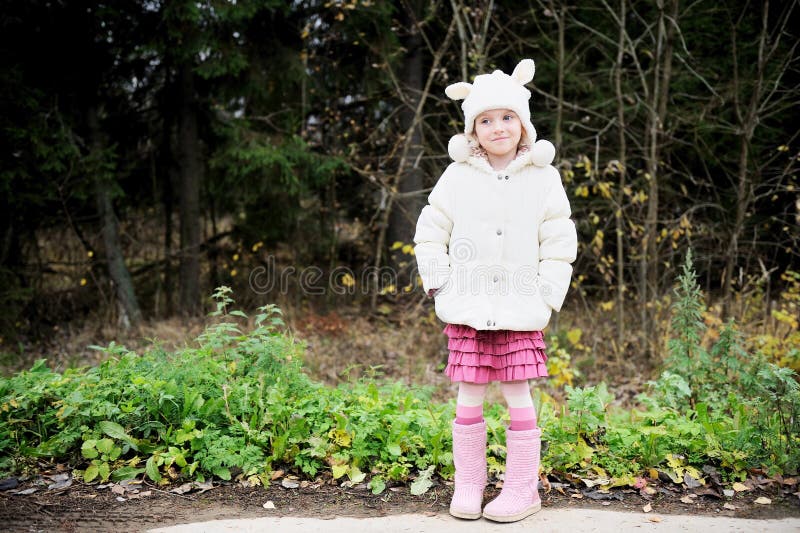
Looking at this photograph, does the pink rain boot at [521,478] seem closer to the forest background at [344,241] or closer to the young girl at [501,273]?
the young girl at [501,273]

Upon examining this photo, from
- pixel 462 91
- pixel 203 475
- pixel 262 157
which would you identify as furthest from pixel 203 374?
pixel 262 157

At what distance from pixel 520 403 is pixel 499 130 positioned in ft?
4.59

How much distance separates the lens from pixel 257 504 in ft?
11.7

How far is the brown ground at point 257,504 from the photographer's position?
3.38 m

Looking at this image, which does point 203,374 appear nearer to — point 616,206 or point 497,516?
point 497,516

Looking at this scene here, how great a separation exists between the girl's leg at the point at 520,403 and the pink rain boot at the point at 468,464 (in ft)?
0.62

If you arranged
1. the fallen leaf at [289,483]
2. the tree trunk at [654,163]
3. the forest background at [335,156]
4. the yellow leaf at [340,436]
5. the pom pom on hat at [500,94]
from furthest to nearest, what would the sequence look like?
the forest background at [335,156] → the tree trunk at [654,163] → the yellow leaf at [340,436] → the fallen leaf at [289,483] → the pom pom on hat at [500,94]

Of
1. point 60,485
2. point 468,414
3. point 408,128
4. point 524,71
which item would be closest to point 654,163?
point 408,128

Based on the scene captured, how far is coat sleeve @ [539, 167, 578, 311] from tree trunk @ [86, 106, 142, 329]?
6422mm

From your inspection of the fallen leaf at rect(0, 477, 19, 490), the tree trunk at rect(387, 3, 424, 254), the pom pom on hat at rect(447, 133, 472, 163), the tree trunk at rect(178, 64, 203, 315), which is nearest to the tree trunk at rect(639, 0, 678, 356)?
the tree trunk at rect(387, 3, 424, 254)

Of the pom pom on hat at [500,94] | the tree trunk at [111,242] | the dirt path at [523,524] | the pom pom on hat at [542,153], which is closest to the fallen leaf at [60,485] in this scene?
the dirt path at [523,524]

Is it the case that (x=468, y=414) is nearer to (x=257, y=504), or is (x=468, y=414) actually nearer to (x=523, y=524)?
(x=523, y=524)

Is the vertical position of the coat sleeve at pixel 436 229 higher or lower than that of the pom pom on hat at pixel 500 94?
lower

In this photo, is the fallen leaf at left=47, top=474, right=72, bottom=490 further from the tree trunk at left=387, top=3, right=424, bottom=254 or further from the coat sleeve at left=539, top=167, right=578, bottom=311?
the tree trunk at left=387, top=3, right=424, bottom=254
